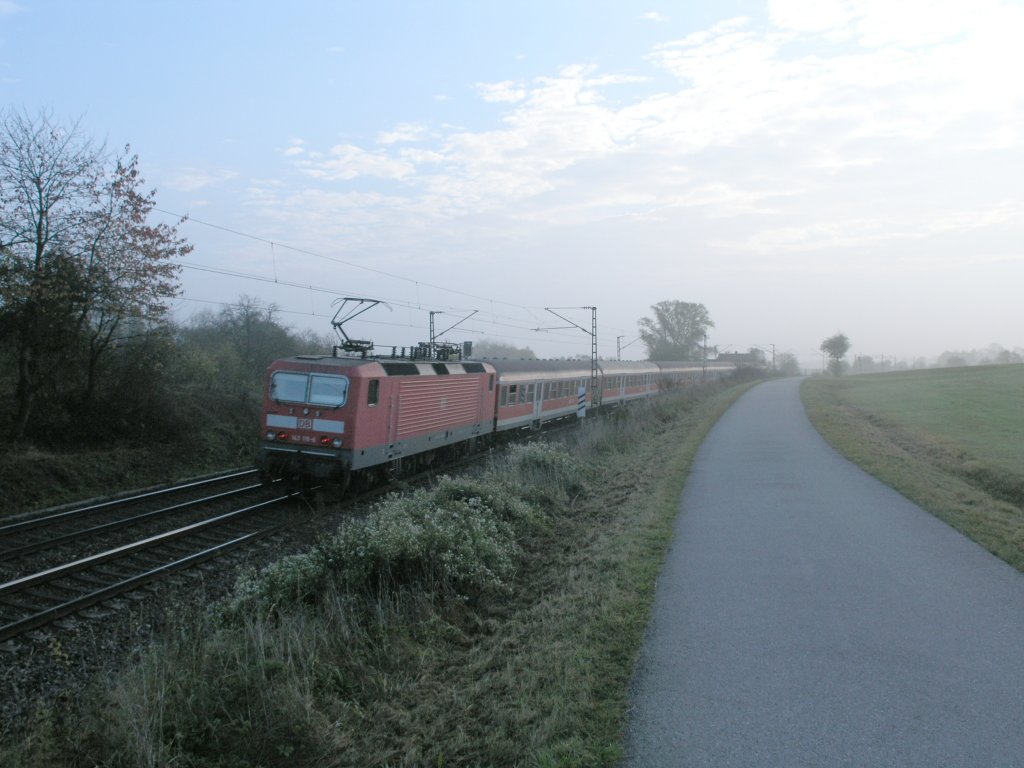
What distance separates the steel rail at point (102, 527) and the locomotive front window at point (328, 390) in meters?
2.73

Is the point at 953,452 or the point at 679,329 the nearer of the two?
the point at 953,452

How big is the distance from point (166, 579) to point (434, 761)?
6.12 metres

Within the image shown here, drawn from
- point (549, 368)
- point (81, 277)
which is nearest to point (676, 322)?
point (549, 368)

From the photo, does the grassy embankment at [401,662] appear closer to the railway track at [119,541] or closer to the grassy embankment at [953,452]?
the railway track at [119,541]

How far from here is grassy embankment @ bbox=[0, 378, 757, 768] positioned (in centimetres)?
452

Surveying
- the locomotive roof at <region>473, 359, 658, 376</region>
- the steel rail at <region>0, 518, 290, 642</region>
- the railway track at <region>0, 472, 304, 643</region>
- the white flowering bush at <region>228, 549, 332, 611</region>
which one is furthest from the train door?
the white flowering bush at <region>228, 549, 332, 611</region>

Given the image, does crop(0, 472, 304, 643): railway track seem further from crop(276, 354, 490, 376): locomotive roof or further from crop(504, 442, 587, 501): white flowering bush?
crop(504, 442, 587, 501): white flowering bush

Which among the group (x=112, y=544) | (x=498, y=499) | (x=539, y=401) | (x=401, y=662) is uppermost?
(x=539, y=401)

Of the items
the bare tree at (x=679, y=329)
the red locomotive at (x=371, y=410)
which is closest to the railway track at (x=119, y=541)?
the red locomotive at (x=371, y=410)

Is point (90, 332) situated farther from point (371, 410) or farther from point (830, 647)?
point (830, 647)

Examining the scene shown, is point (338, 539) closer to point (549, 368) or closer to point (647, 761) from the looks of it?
point (647, 761)

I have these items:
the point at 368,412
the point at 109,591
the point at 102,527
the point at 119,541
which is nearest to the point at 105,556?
the point at 119,541

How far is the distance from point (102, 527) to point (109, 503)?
94.9 inches

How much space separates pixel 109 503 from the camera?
13.4 metres
